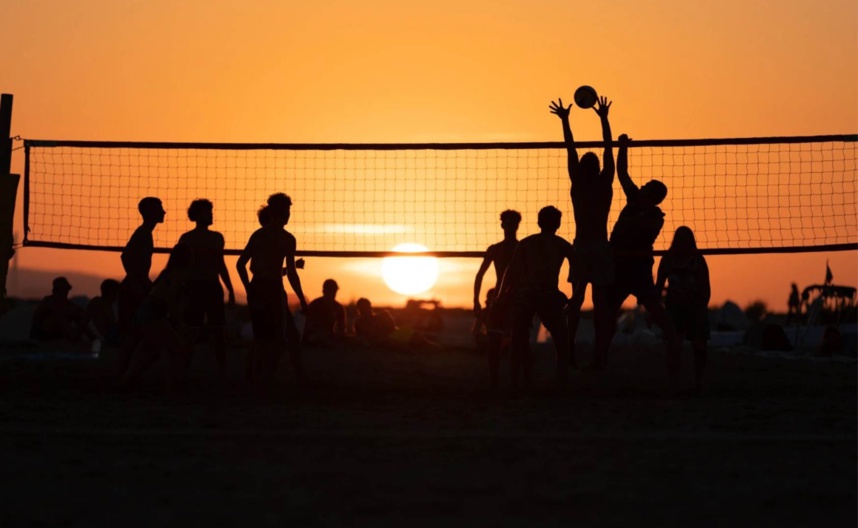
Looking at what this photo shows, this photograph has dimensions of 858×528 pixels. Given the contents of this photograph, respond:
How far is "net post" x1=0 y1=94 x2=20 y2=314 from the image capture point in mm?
10797

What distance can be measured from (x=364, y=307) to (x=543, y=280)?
7431mm

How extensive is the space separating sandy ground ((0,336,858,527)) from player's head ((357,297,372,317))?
19.9 ft

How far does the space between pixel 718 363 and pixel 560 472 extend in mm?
8184

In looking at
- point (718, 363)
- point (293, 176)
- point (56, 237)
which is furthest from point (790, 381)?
point (56, 237)

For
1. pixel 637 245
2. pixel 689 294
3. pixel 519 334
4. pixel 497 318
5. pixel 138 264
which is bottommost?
pixel 519 334

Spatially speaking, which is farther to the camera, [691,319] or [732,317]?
[732,317]

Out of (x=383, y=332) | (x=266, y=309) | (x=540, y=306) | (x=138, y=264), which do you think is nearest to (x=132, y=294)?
(x=138, y=264)

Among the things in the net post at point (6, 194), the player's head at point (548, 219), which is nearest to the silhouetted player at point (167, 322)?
the net post at point (6, 194)

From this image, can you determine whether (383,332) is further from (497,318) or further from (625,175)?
(625,175)

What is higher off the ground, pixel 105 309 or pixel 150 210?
pixel 150 210

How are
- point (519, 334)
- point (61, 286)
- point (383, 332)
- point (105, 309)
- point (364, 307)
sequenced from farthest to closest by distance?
1. point (364, 307)
2. point (383, 332)
3. point (105, 309)
4. point (61, 286)
5. point (519, 334)

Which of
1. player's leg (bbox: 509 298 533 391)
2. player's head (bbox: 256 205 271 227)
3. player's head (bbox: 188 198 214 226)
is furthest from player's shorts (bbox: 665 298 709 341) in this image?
player's head (bbox: 188 198 214 226)

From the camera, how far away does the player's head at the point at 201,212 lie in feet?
32.1

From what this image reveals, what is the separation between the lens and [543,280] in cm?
902
